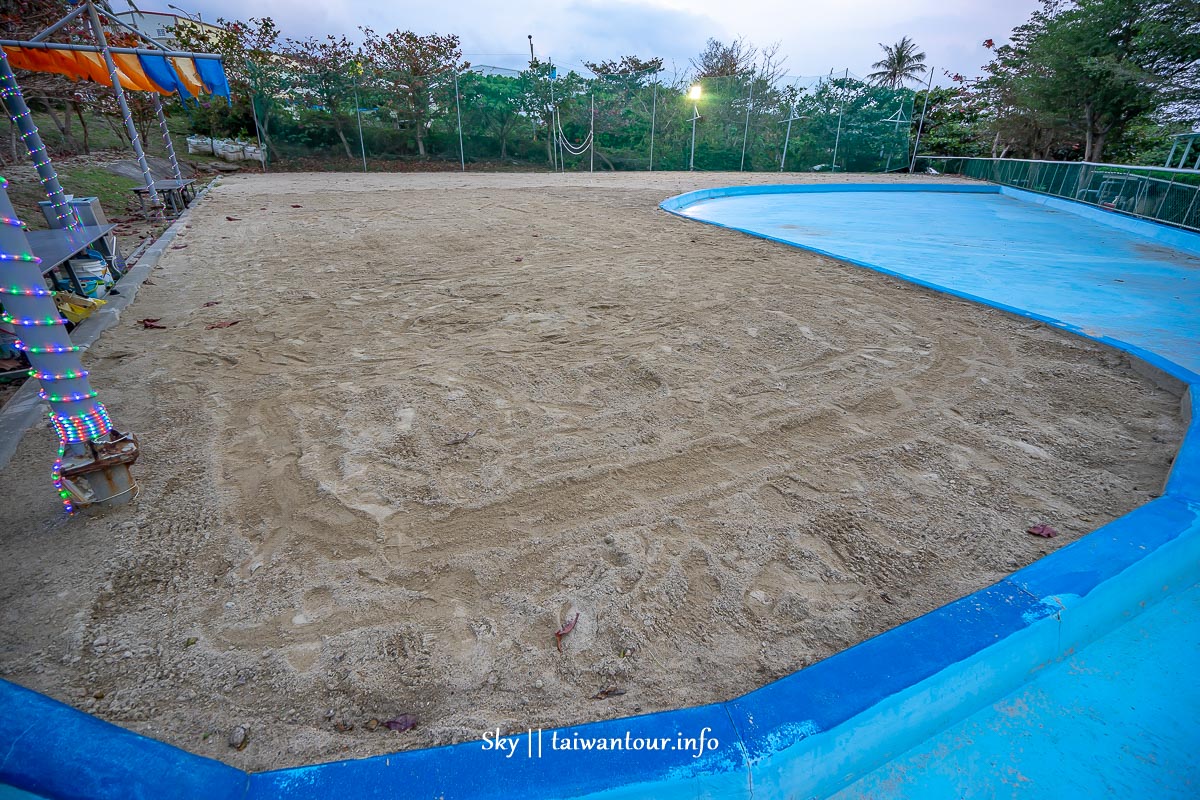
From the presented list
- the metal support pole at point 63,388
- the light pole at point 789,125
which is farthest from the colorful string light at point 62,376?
the light pole at point 789,125

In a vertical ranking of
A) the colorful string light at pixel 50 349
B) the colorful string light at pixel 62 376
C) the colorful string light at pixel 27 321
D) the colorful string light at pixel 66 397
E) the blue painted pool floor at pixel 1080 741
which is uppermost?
the colorful string light at pixel 27 321

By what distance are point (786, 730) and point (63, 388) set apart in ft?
8.61

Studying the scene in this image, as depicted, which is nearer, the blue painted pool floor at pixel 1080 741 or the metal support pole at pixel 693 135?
the blue painted pool floor at pixel 1080 741

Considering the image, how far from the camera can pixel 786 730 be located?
1363 mm

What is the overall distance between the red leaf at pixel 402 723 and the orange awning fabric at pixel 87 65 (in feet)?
29.4

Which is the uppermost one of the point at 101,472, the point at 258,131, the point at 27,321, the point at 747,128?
the point at 747,128

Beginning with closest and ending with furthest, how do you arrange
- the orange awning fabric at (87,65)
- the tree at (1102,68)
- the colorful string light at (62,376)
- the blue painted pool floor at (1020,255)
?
the colorful string light at (62,376) < the blue painted pool floor at (1020,255) < the orange awning fabric at (87,65) < the tree at (1102,68)

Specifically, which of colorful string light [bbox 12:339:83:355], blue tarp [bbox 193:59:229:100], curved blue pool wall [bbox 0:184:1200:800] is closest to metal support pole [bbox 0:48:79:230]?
blue tarp [bbox 193:59:229:100]

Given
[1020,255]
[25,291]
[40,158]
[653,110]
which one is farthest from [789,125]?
[25,291]

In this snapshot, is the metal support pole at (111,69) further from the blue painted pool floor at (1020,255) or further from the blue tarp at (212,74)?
the blue painted pool floor at (1020,255)

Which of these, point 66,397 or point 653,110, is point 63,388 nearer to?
point 66,397

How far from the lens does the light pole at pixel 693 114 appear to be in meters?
18.6

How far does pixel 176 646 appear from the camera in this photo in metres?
1.66

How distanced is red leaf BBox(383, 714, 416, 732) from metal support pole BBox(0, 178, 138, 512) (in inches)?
62.8
